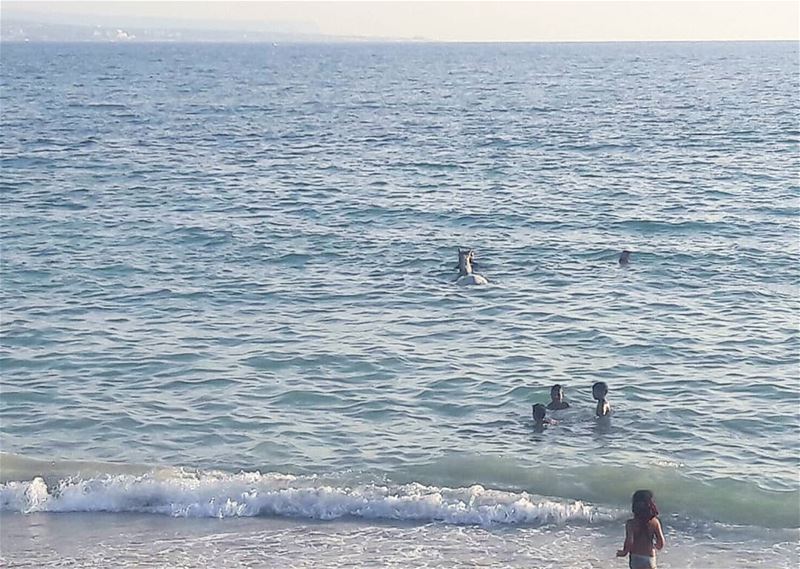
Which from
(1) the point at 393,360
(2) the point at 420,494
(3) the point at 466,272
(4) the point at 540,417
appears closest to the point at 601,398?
(4) the point at 540,417

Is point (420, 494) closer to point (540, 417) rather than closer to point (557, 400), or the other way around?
point (540, 417)

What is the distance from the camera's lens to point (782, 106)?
63656 mm

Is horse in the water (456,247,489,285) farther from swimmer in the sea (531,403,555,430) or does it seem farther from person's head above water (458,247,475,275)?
swimmer in the sea (531,403,555,430)

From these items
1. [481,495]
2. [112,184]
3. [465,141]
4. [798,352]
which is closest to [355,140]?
[465,141]

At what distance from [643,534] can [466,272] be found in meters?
13.6

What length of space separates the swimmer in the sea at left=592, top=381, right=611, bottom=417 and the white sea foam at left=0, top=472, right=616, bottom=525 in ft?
8.89

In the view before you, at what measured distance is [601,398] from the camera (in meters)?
15.5

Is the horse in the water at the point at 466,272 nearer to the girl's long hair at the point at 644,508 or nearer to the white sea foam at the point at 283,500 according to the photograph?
the white sea foam at the point at 283,500

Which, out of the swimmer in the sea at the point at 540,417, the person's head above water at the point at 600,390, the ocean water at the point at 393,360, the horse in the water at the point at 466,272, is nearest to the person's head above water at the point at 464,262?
the horse in the water at the point at 466,272

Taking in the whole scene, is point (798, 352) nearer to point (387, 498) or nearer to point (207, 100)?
point (387, 498)

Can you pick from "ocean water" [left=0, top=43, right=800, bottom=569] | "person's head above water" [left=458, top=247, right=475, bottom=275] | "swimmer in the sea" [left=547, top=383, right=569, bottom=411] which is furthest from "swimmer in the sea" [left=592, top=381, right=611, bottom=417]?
"person's head above water" [left=458, top=247, right=475, bottom=275]

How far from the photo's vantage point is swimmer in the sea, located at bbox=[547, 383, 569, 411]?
15.7m

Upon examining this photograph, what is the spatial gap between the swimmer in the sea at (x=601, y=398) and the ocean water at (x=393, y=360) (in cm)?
18

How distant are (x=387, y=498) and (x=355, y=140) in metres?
36.0
